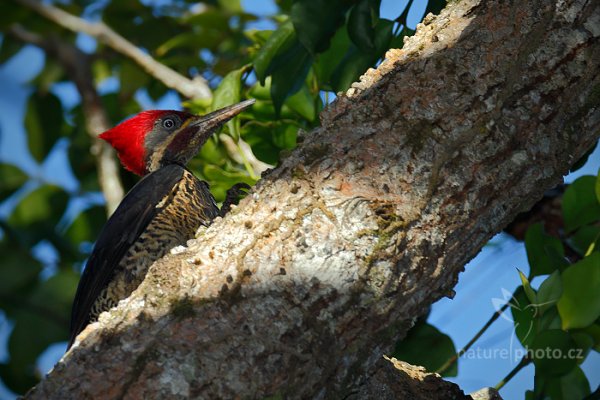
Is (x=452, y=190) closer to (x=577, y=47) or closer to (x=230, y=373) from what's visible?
(x=577, y=47)

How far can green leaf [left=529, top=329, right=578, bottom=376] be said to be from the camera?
2230 mm

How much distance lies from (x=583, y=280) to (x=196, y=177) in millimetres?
1908

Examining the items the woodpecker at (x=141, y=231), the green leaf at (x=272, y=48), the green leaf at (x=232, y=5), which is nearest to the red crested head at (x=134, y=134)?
the woodpecker at (x=141, y=231)

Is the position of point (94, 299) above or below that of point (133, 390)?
above

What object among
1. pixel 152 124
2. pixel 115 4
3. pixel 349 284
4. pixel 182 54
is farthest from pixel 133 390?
pixel 115 4

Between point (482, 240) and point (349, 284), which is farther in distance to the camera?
point (482, 240)

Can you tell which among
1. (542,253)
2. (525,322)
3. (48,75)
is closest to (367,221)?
(525,322)

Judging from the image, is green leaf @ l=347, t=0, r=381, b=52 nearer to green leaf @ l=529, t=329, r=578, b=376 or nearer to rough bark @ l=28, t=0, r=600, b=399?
rough bark @ l=28, t=0, r=600, b=399

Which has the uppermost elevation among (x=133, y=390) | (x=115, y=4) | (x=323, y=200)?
(x=115, y=4)

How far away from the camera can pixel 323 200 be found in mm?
2068

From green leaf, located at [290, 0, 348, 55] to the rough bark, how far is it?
0.60m

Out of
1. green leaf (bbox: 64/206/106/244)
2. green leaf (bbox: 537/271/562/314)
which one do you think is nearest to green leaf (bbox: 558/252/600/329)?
green leaf (bbox: 537/271/562/314)

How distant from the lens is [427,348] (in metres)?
3.03

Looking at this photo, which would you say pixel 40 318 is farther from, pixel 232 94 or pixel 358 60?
pixel 358 60
